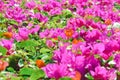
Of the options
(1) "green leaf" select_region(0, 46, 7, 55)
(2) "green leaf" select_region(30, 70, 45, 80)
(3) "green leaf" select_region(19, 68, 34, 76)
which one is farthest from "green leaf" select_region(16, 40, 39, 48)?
(2) "green leaf" select_region(30, 70, 45, 80)

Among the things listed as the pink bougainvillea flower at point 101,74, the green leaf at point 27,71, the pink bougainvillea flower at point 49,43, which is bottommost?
the pink bougainvillea flower at point 49,43

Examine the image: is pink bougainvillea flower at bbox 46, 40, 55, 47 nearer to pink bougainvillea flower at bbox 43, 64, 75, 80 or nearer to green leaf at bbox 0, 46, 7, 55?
green leaf at bbox 0, 46, 7, 55

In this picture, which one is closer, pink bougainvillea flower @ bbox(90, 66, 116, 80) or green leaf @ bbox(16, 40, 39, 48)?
pink bougainvillea flower @ bbox(90, 66, 116, 80)

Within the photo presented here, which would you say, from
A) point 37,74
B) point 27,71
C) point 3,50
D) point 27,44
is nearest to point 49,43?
point 27,44

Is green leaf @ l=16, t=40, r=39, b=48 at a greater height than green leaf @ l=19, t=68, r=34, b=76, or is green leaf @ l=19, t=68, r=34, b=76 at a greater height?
green leaf @ l=19, t=68, r=34, b=76

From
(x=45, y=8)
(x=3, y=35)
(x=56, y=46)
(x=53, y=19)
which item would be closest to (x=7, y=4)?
(x=45, y=8)


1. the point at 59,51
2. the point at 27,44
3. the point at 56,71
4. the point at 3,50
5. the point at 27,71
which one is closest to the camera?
the point at 56,71

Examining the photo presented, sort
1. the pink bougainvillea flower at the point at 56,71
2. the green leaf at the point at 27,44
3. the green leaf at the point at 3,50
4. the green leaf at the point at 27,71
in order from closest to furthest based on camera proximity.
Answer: the pink bougainvillea flower at the point at 56,71 < the green leaf at the point at 27,71 < the green leaf at the point at 3,50 < the green leaf at the point at 27,44

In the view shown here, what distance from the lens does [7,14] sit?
432 cm

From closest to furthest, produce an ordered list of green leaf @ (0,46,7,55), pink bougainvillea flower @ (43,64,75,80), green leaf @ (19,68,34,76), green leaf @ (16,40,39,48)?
1. pink bougainvillea flower @ (43,64,75,80)
2. green leaf @ (19,68,34,76)
3. green leaf @ (0,46,7,55)
4. green leaf @ (16,40,39,48)

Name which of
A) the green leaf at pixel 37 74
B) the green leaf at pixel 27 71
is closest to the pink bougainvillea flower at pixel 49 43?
the green leaf at pixel 27 71

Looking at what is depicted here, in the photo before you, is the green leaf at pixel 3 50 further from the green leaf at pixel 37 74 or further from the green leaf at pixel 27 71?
the green leaf at pixel 37 74

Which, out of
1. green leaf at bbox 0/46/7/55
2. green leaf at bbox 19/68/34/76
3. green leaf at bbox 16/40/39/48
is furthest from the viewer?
green leaf at bbox 16/40/39/48

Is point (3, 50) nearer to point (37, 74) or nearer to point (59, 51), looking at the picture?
point (59, 51)
